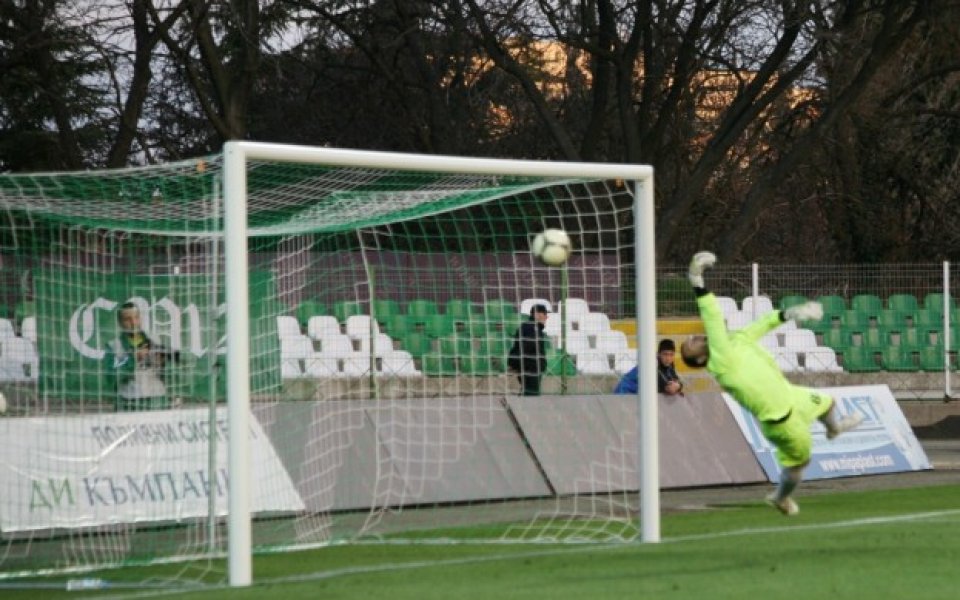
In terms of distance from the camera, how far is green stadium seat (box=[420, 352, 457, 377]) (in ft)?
57.3

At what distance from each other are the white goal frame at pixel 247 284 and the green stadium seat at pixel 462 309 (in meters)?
4.58

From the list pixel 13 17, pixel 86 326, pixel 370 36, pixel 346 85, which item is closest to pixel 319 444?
pixel 86 326

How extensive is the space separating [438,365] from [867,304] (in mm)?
11197

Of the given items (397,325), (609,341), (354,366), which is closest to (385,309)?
(397,325)

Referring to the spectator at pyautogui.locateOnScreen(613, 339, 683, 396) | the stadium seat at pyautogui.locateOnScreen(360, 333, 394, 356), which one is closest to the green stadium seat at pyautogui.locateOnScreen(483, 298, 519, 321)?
the spectator at pyautogui.locateOnScreen(613, 339, 683, 396)

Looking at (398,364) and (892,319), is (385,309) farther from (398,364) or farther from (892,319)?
(892,319)

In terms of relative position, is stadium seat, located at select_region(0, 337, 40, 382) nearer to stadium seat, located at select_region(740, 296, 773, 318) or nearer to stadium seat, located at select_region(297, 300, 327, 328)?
stadium seat, located at select_region(297, 300, 327, 328)

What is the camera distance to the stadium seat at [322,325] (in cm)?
1844

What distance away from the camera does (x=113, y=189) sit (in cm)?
1248

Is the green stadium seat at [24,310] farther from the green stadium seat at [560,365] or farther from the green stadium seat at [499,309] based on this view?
the green stadium seat at [560,365]

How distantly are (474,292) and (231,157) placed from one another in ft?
21.1

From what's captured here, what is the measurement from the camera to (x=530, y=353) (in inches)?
686

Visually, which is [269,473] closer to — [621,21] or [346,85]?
[621,21]

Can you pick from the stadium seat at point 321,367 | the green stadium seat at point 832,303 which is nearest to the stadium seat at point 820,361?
the green stadium seat at point 832,303
